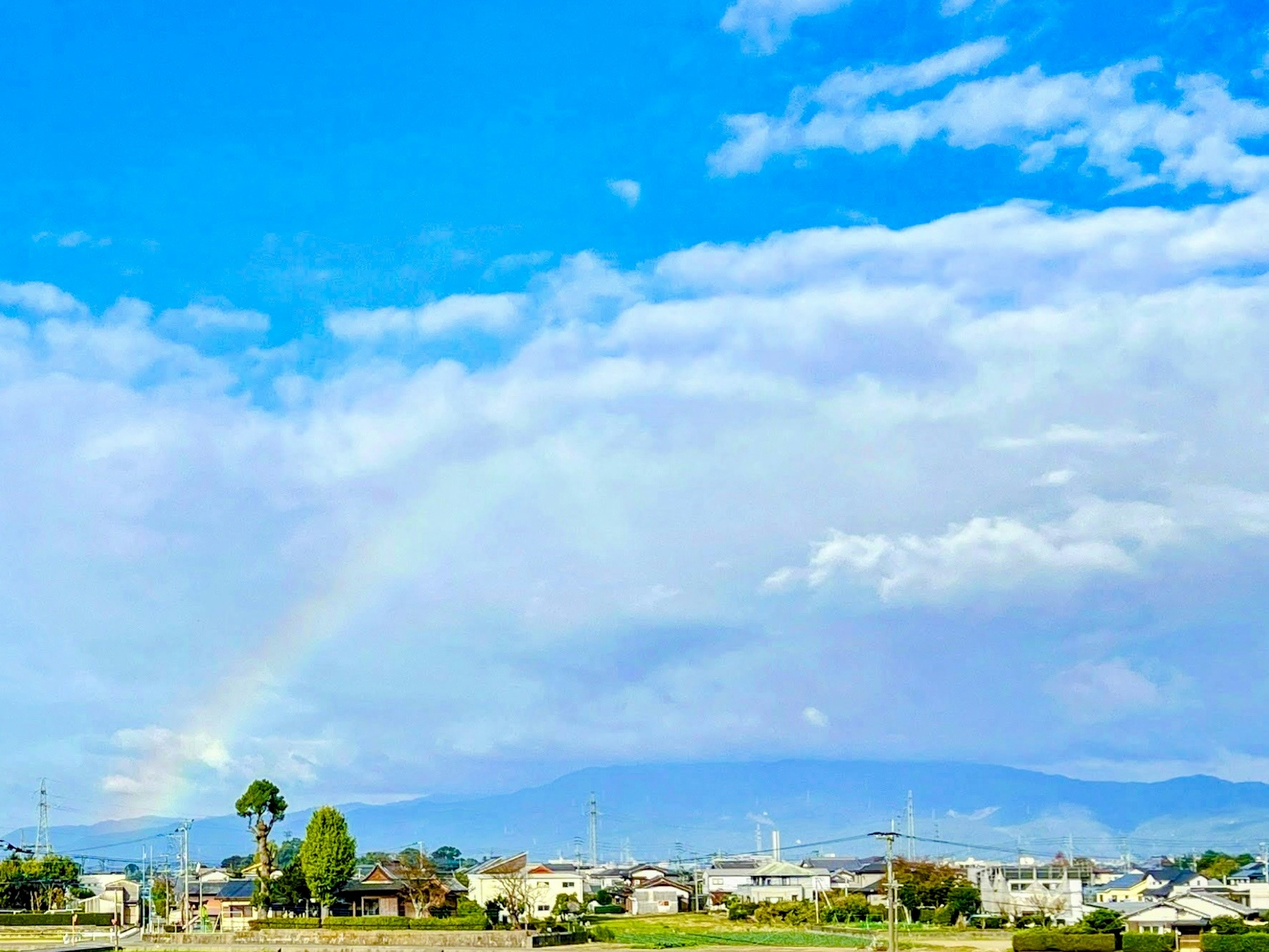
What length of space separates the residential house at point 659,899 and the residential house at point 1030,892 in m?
21.3

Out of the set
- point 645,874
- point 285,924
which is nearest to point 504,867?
point 645,874

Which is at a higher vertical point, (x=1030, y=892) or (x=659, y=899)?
(x=1030, y=892)

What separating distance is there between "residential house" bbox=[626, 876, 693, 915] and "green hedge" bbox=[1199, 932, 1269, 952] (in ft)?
164

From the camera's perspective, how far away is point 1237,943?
57.7 m

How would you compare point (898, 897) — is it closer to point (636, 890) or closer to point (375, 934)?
point (636, 890)

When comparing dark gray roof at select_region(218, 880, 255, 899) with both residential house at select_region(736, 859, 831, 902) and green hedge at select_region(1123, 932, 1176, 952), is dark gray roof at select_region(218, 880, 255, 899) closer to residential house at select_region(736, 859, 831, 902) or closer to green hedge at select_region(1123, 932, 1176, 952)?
residential house at select_region(736, 859, 831, 902)

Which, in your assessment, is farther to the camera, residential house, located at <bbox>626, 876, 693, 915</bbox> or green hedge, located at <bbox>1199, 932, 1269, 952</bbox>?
residential house, located at <bbox>626, 876, 693, 915</bbox>

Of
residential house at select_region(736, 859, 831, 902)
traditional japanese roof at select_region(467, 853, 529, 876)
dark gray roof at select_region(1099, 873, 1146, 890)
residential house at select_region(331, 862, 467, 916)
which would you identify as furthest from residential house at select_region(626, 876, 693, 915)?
dark gray roof at select_region(1099, 873, 1146, 890)

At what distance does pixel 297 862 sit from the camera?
7588 centimetres

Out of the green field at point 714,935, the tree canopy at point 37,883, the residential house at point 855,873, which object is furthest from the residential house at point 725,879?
the tree canopy at point 37,883

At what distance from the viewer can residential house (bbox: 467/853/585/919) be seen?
312ft

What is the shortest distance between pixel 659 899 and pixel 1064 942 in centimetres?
5034

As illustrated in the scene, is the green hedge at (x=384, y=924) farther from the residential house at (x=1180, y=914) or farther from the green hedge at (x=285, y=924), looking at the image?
the residential house at (x=1180, y=914)

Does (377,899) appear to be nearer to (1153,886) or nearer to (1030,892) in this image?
(1030,892)
